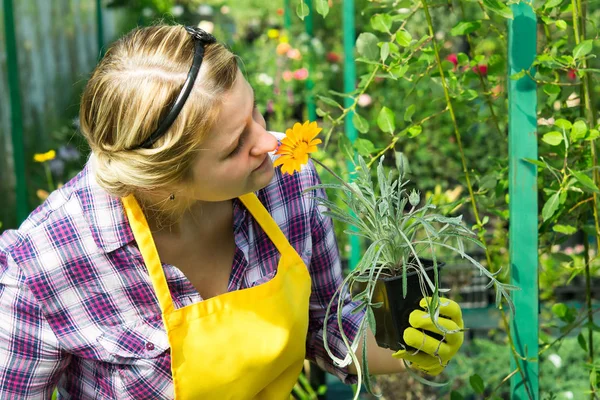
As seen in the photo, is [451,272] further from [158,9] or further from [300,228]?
[158,9]

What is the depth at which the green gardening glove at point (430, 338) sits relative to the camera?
1.15 metres

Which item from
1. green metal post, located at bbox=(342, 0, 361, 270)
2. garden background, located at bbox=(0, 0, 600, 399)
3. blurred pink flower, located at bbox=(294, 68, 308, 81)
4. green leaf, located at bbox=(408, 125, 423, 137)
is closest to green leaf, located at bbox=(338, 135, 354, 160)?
garden background, located at bbox=(0, 0, 600, 399)

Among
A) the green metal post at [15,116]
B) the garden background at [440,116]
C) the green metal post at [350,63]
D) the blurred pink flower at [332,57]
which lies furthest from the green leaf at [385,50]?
the blurred pink flower at [332,57]

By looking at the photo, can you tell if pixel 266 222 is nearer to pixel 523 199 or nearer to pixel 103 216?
pixel 103 216

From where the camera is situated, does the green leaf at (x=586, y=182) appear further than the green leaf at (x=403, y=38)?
No

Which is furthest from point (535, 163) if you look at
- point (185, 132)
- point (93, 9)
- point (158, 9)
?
point (158, 9)

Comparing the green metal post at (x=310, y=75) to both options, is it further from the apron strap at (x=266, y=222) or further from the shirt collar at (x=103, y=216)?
the shirt collar at (x=103, y=216)

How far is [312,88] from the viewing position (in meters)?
4.54

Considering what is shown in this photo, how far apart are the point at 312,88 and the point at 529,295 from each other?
11.1 ft

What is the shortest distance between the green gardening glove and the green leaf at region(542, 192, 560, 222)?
23 cm

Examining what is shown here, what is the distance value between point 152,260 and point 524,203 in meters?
0.64

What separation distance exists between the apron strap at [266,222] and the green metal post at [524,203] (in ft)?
1.31

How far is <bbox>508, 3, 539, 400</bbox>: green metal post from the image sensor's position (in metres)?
1.25

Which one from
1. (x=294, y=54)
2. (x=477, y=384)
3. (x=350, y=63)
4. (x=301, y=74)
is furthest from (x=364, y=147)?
(x=294, y=54)
